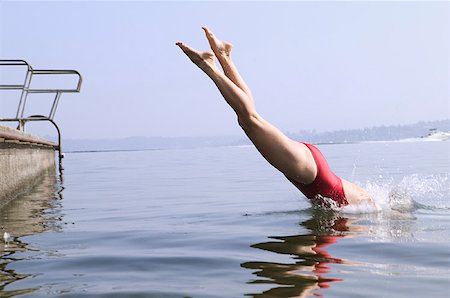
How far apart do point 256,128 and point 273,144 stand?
0.61 feet

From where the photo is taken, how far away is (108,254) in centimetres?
358

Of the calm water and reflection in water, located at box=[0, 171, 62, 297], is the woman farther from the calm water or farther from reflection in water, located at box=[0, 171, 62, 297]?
reflection in water, located at box=[0, 171, 62, 297]

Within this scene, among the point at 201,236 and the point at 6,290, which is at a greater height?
the point at 201,236

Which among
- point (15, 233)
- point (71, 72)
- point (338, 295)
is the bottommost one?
point (338, 295)

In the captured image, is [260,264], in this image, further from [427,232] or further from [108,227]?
[108,227]

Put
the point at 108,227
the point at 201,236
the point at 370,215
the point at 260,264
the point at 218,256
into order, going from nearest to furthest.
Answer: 1. the point at 260,264
2. the point at 218,256
3. the point at 201,236
4. the point at 108,227
5. the point at 370,215

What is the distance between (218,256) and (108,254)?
655 millimetres

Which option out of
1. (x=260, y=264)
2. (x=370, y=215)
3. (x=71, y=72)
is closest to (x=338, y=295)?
(x=260, y=264)

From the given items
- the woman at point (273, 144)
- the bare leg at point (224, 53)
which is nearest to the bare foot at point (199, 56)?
the woman at point (273, 144)

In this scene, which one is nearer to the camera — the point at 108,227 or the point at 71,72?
the point at 108,227

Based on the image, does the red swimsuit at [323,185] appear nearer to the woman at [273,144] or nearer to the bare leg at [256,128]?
the woman at [273,144]

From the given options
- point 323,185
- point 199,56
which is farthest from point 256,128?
point 323,185

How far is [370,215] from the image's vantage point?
5.39 metres

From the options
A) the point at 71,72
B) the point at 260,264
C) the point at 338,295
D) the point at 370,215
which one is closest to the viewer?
the point at 338,295
